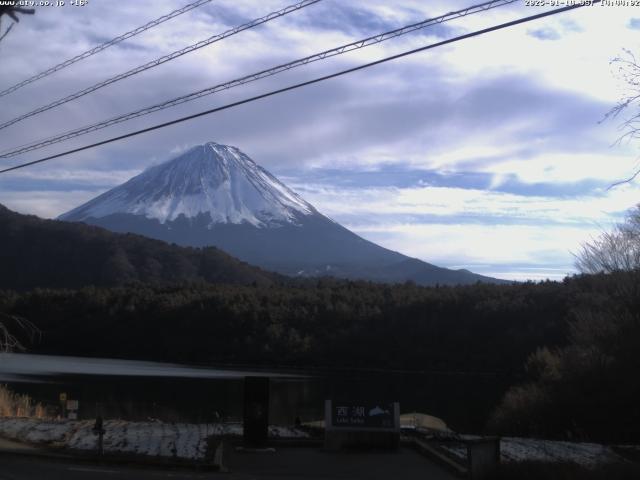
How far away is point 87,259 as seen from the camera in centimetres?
14362

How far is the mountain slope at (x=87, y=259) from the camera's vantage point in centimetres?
13612

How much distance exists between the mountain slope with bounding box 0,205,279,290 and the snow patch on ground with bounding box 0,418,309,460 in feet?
375

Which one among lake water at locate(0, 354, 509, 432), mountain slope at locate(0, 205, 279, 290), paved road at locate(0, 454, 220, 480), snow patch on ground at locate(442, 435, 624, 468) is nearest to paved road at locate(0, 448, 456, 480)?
paved road at locate(0, 454, 220, 480)

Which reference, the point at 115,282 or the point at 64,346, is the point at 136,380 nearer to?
the point at 64,346

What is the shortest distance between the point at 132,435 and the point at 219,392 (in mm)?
33759

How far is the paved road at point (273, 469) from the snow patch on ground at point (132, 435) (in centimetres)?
122

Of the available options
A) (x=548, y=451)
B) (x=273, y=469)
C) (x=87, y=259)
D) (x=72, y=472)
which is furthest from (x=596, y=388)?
(x=87, y=259)

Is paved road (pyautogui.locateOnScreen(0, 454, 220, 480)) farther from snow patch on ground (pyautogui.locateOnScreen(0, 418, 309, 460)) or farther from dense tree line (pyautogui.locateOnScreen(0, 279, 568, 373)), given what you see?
dense tree line (pyautogui.locateOnScreen(0, 279, 568, 373))

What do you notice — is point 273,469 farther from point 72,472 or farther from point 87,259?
point 87,259

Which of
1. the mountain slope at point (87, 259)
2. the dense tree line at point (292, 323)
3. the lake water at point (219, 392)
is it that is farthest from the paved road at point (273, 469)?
the mountain slope at point (87, 259)

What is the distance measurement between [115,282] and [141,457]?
123 meters

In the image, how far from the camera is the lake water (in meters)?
39.6

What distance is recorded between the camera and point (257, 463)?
17016 mm

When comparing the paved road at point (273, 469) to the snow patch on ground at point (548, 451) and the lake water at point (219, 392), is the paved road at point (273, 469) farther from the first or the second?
the lake water at point (219, 392)
